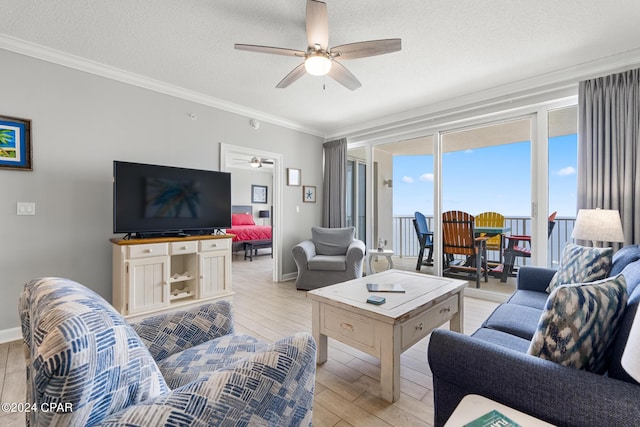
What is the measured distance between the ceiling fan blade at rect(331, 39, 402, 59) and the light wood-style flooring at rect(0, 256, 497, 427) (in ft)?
7.56

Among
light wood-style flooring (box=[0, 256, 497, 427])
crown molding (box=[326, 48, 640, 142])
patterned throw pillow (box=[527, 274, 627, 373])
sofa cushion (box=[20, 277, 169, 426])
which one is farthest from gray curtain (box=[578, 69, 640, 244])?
sofa cushion (box=[20, 277, 169, 426])

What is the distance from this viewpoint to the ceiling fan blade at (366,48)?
1978 mm

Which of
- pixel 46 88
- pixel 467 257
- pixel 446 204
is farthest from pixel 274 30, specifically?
pixel 467 257

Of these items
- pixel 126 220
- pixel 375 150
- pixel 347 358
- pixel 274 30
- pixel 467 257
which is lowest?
pixel 347 358

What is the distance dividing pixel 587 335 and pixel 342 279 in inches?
122

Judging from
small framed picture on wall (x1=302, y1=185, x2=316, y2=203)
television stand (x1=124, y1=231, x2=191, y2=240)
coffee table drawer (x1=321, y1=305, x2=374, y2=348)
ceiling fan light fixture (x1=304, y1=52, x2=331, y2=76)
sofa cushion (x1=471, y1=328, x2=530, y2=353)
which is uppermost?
ceiling fan light fixture (x1=304, y1=52, x2=331, y2=76)

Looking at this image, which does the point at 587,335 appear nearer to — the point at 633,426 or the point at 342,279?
the point at 633,426

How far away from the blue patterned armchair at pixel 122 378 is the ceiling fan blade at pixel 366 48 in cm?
195

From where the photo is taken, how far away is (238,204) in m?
8.45

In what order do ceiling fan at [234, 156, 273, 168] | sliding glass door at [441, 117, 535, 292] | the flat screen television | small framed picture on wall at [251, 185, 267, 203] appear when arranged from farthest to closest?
small framed picture on wall at [251, 185, 267, 203], ceiling fan at [234, 156, 273, 168], sliding glass door at [441, 117, 535, 292], the flat screen television

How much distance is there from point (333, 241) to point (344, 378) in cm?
261

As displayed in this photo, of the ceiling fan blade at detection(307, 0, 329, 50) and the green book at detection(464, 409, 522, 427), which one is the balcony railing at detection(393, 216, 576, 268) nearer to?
the green book at detection(464, 409, 522, 427)

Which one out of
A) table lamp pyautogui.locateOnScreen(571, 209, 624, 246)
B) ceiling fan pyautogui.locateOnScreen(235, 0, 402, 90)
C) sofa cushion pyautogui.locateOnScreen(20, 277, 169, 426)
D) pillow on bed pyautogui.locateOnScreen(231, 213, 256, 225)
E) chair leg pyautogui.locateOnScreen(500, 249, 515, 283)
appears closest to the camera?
sofa cushion pyautogui.locateOnScreen(20, 277, 169, 426)

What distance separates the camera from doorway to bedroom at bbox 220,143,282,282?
15.0ft
